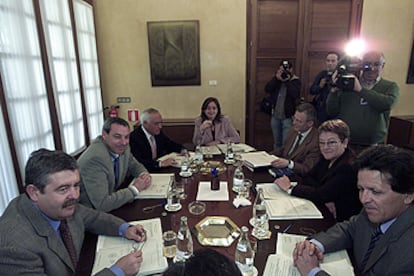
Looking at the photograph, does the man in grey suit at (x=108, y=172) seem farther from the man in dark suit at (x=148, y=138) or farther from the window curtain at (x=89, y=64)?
the window curtain at (x=89, y=64)

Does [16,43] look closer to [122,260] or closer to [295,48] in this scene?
[122,260]

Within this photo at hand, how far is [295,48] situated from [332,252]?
3688mm

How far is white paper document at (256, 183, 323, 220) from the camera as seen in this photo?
1463 millimetres

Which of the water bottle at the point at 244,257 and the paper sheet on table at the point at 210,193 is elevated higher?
the water bottle at the point at 244,257

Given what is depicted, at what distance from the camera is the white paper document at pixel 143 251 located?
1107 mm

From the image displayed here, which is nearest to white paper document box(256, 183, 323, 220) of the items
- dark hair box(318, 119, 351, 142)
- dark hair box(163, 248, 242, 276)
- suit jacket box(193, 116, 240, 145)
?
dark hair box(318, 119, 351, 142)

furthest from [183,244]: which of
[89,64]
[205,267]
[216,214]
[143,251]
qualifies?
[89,64]

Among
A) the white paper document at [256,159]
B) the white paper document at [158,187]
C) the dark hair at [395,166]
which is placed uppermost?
the dark hair at [395,166]

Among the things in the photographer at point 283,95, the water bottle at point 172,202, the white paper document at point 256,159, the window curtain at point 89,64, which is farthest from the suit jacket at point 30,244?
the photographer at point 283,95

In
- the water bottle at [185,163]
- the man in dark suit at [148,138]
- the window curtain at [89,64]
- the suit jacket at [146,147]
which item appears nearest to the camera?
the water bottle at [185,163]

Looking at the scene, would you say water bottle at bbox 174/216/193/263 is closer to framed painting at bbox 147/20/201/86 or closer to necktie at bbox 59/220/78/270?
necktie at bbox 59/220/78/270

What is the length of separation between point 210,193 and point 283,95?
2555 millimetres

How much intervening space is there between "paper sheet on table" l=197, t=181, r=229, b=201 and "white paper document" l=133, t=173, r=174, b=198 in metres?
0.22

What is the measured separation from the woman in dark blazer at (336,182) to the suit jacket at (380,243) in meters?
0.32
